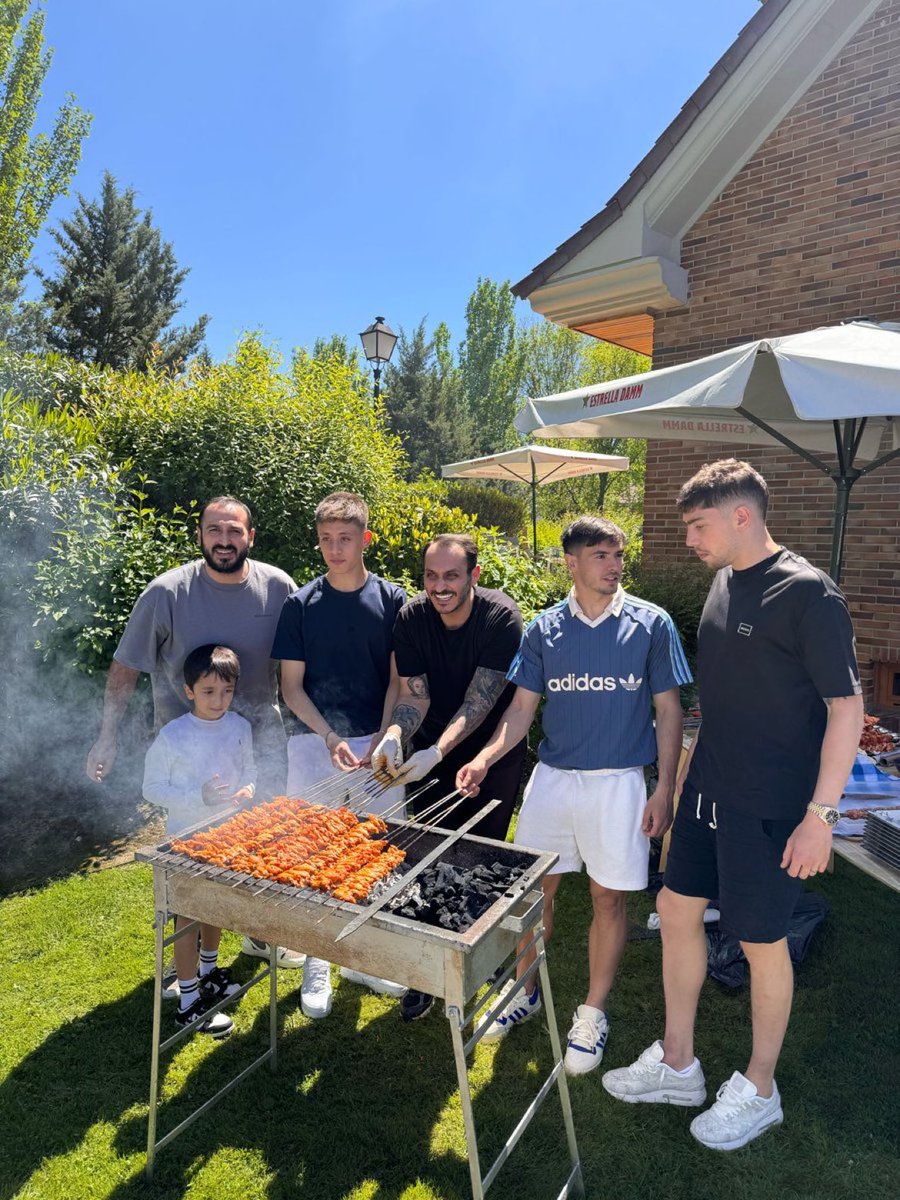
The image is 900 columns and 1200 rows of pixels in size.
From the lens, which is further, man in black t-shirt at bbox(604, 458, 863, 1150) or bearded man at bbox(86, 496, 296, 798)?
bearded man at bbox(86, 496, 296, 798)

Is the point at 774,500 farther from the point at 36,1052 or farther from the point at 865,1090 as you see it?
the point at 36,1052

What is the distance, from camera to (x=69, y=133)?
54.2 ft

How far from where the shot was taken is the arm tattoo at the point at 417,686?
367cm

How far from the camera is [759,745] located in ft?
8.48

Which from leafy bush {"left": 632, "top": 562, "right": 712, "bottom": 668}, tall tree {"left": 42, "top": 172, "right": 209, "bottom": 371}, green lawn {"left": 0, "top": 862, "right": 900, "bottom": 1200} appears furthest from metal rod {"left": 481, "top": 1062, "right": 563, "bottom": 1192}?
tall tree {"left": 42, "top": 172, "right": 209, "bottom": 371}

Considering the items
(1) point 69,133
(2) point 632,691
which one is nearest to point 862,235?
(2) point 632,691

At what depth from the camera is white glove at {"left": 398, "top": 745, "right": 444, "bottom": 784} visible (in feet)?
10.6

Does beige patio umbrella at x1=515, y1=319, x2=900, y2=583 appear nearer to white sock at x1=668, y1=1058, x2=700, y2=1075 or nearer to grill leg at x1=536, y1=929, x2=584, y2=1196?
grill leg at x1=536, y1=929, x2=584, y2=1196

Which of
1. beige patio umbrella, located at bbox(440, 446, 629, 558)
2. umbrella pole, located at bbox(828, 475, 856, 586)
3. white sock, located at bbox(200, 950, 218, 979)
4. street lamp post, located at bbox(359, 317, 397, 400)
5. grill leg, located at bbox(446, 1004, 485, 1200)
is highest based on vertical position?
street lamp post, located at bbox(359, 317, 397, 400)

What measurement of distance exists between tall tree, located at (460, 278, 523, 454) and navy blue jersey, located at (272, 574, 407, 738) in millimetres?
38233

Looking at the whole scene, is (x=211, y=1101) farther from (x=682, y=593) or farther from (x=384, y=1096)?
(x=682, y=593)

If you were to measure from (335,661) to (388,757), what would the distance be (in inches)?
27.1

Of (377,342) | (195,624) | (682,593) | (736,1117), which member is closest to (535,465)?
(377,342)

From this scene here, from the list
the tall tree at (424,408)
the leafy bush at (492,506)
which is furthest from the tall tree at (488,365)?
the leafy bush at (492,506)
